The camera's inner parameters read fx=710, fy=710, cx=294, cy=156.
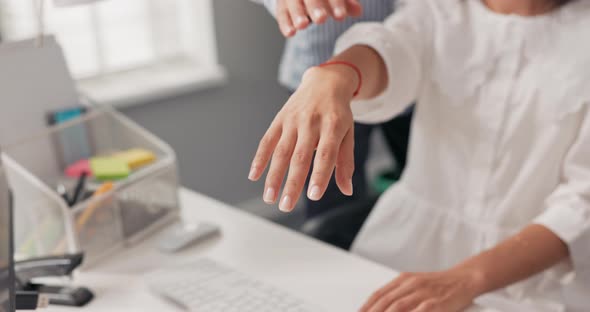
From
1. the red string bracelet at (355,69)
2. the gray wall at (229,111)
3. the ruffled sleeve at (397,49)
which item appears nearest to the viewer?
the red string bracelet at (355,69)

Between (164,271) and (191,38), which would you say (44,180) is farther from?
(191,38)

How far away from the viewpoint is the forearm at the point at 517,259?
92cm

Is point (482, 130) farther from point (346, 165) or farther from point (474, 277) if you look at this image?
point (346, 165)

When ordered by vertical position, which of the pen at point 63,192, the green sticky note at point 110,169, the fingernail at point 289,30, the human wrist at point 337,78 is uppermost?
the fingernail at point 289,30

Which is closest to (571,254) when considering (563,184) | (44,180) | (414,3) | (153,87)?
(563,184)

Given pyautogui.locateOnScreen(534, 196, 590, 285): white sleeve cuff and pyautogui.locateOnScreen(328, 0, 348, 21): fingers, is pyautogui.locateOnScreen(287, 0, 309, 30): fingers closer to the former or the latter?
pyautogui.locateOnScreen(328, 0, 348, 21): fingers

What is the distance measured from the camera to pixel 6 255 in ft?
2.45

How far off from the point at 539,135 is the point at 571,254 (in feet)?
0.62

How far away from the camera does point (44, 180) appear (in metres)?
1.09

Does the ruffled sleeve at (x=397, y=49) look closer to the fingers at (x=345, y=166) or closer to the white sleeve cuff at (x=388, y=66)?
the white sleeve cuff at (x=388, y=66)

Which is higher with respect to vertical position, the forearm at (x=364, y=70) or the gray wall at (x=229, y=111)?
the forearm at (x=364, y=70)

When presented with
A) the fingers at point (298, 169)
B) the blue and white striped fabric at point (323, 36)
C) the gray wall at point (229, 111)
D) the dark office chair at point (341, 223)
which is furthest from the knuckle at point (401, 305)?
the gray wall at point (229, 111)

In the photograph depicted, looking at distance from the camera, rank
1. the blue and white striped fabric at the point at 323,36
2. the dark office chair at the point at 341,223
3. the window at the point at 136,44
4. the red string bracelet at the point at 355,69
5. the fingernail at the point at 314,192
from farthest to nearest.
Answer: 1. the window at the point at 136,44
2. the blue and white striped fabric at the point at 323,36
3. the dark office chair at the point at 341,223
4. the red string bracelet at the point at 355,69
5. the fingernail at the point at 314,192

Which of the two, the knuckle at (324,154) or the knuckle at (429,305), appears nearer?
the knuckle at (324,154)
